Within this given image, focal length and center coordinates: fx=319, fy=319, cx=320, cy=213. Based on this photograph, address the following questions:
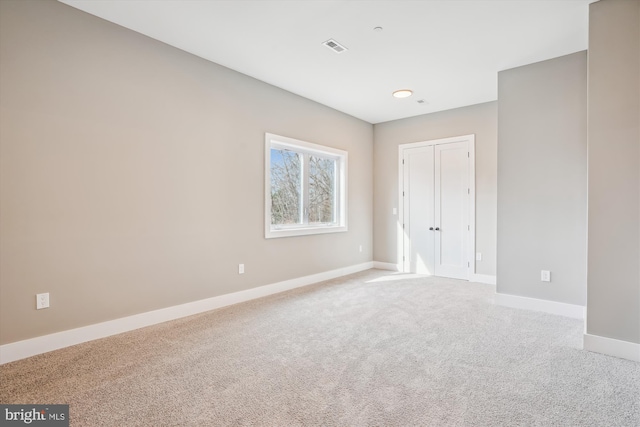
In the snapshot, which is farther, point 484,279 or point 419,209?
point 419,209

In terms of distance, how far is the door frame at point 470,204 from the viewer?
5.09 meters

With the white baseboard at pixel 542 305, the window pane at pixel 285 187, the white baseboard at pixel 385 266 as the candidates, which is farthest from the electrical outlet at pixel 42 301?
the white baseboard at pixel 385 266

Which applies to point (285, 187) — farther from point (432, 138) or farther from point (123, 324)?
point (432, 138)

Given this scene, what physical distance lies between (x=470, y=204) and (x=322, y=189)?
7.90 ft

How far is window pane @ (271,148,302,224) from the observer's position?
15.1 ft

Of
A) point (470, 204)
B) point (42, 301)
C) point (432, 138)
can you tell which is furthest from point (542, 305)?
point (42, 301)

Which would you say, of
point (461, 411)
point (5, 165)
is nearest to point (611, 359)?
point (461, 411)

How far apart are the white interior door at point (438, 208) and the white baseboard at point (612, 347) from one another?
2.49 metres

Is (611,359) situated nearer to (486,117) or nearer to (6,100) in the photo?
(486,117)

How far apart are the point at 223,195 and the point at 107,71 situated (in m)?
1.59

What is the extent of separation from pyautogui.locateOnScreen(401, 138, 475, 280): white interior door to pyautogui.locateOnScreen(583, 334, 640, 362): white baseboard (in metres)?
2.49

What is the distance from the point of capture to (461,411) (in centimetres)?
181

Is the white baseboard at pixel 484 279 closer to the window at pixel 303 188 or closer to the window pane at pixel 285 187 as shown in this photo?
the window at pixel 303 188

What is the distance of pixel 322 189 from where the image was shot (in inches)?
213
